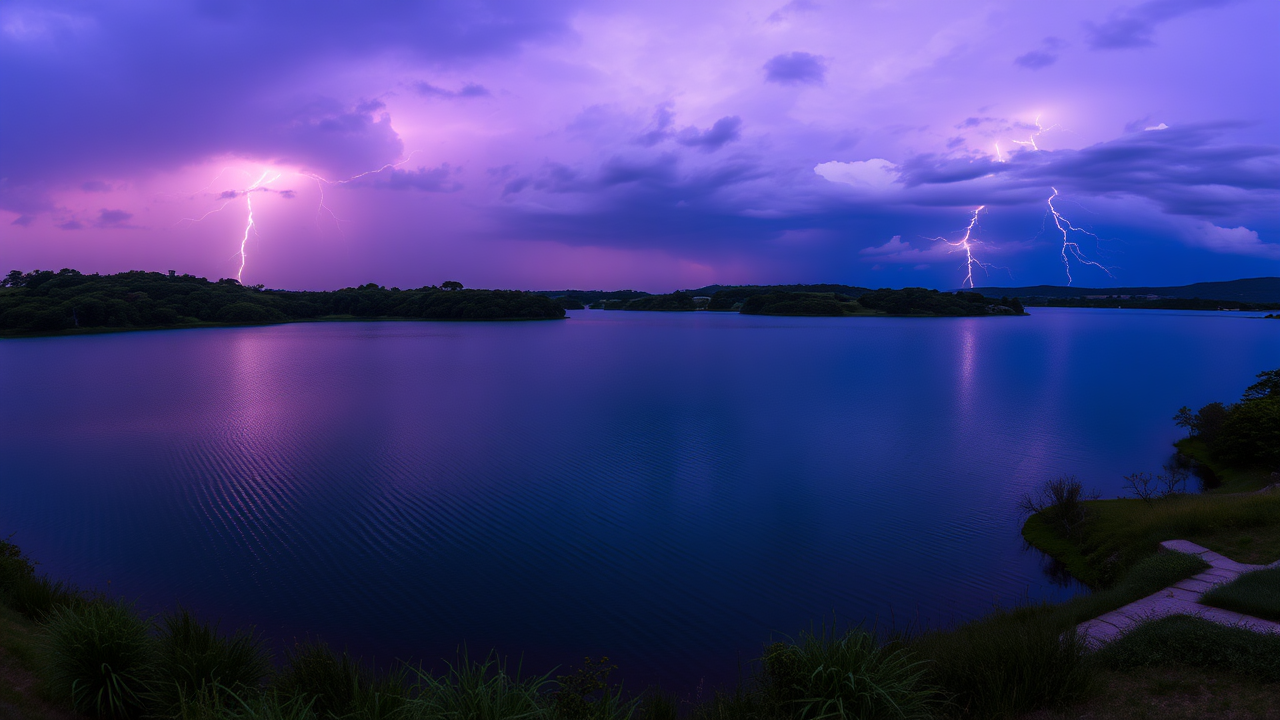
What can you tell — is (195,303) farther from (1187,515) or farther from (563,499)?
(1187,515)

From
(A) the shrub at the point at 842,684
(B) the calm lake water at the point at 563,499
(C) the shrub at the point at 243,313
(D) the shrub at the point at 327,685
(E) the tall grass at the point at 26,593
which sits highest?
(C) the shrub at the point at 243,313

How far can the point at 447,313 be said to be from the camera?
145 metres

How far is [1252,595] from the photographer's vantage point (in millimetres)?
7719

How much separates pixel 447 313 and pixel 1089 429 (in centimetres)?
13755

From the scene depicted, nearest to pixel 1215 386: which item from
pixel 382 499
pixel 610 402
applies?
pixel 610 402

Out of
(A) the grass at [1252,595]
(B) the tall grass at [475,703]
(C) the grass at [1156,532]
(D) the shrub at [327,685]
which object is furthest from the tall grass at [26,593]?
(C) the grass at [1156,532]

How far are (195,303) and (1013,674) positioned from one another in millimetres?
144522

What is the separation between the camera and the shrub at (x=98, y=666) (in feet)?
19.1

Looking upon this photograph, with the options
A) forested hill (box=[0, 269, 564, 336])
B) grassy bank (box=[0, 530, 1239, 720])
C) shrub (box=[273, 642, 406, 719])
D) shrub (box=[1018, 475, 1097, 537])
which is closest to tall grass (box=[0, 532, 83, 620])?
grassy bank (box=[0, 530, 1239, 720])

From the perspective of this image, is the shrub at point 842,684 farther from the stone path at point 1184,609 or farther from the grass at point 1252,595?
the grass at point 1252,595

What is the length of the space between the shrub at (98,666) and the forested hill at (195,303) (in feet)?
363

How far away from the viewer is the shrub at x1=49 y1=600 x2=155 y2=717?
5.81 meters

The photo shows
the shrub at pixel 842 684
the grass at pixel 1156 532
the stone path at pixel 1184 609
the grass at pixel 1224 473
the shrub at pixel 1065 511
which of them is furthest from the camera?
the grass at pixel 1224 473

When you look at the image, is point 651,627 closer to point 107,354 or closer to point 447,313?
point 107,354
